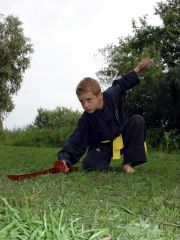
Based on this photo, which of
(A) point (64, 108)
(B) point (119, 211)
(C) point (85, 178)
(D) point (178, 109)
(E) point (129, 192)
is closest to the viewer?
(B) point (119, 211)

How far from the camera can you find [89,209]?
2.42 m

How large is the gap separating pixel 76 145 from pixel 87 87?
2.05 feet

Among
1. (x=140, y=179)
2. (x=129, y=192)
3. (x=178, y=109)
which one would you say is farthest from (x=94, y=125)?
(x=178, y=109)

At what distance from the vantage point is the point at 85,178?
3943 millimetres

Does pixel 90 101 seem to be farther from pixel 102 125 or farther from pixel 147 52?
pixel 147 52

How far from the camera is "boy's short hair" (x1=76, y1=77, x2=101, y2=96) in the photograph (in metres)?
4.78

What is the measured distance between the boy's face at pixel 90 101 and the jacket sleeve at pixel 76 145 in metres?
0.20

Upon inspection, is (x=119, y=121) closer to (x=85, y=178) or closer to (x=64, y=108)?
(x=85, y=178)

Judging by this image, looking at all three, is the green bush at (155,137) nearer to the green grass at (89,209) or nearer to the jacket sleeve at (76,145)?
the jacket sleeve at (76,145)

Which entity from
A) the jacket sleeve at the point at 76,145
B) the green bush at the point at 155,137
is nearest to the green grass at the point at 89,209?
the jacket sleeve at the point at 76,145

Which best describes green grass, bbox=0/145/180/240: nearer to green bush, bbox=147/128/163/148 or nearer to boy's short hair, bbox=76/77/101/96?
boy's short hair, bbox=76/77/101/96

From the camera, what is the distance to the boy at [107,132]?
4918 mm

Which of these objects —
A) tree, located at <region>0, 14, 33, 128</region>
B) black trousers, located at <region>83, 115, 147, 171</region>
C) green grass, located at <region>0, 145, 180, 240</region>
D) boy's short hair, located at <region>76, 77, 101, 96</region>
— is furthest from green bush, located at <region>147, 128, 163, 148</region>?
tree, located at <region>0, 14, 33, 128</region>

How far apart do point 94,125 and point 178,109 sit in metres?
7.28
